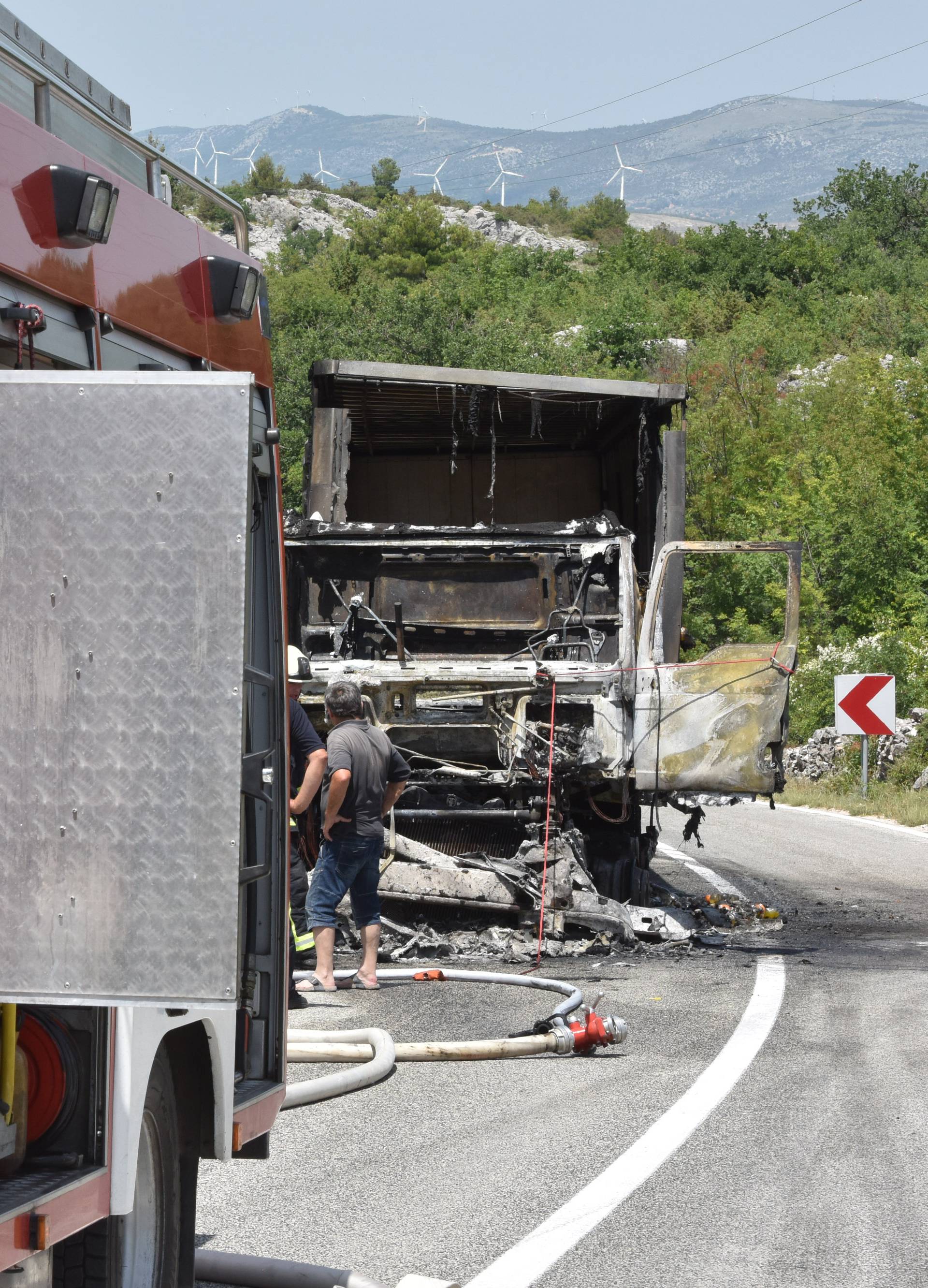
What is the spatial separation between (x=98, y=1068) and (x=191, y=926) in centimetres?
51

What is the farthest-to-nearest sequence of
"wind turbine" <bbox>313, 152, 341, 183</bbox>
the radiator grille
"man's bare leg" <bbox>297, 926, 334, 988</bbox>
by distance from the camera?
"wind turbine" <bbox>313, 152, 341, 183</bbox>
the radiator grille
"man's bare leg" <bbox>297, 926, 334, 988</bbox>

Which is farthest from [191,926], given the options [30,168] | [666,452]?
[666,452]

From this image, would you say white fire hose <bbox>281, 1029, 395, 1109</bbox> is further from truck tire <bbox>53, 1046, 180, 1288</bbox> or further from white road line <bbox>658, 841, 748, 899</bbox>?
white road line <bbox>658, 841, 748, 899</bbox>

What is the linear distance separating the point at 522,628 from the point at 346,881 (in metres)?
3.28

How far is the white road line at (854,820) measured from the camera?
18.0m

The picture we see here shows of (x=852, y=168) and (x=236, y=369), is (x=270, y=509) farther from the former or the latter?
(x=852, y=168)

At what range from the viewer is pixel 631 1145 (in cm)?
545

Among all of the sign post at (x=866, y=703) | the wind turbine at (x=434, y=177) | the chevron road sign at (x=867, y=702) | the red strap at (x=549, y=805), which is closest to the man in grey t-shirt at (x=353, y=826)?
the red strap at (x=549, y=805)

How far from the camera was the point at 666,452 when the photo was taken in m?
12.6

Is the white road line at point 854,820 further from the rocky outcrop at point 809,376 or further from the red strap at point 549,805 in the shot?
the rocky outcrop at point 809,376

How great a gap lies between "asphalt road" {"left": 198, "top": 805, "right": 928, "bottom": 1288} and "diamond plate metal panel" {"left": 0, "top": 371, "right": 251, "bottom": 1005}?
6.42ft

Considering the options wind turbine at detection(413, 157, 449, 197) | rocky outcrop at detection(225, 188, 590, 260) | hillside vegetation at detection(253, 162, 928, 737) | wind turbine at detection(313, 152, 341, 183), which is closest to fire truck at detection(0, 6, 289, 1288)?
hillside vegetation at detection(253, 162, 928, 737)

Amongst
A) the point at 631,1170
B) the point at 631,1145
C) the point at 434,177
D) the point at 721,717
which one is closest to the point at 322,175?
the point at 434,177

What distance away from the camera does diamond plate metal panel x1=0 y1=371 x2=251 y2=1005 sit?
2.66 metres
